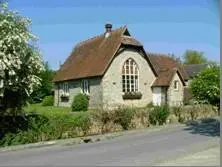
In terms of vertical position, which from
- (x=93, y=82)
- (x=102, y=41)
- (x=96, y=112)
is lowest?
(x=96, y=112)

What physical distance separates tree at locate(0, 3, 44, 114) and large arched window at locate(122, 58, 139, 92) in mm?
24221

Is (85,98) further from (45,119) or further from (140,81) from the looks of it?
(45,119)

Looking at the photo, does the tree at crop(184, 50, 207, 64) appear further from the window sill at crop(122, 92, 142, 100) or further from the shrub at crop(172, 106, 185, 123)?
the shrub at crop(172, 106, 185, 123)

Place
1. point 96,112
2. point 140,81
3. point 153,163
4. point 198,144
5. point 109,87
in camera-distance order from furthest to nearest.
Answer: point 140,81 < point 109,87 < point 96,112 < point 198,144 < point 153,163

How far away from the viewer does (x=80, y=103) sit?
41.5m

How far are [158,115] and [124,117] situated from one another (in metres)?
3.38

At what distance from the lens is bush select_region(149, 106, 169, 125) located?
87.8 feet

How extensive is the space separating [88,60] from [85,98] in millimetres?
4343

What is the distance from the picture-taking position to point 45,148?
18.3 meters

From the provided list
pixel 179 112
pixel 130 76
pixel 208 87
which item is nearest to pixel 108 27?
pixel 130 76

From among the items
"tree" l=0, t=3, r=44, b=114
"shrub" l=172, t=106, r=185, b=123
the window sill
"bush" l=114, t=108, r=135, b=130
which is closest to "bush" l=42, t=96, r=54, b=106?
the window sill

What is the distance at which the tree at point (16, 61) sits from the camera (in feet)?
57.3

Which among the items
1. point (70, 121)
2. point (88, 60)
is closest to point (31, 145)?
point (70, 121)

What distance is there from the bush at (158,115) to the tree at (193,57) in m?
89.7
